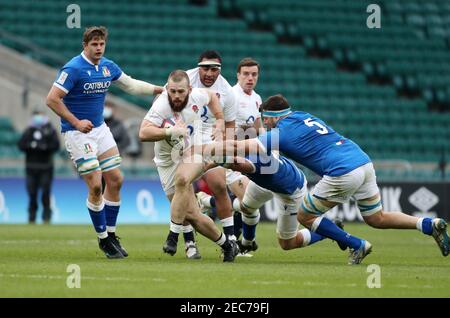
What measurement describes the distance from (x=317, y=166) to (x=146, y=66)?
1536cm

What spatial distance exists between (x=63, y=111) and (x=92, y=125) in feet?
1.18

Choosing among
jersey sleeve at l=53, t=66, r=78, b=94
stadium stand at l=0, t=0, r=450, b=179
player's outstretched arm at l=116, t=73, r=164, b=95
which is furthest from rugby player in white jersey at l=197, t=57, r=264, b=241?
stadium stand at l=0, t=0, r=450, b=179

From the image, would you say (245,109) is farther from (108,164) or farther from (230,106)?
(108,164)

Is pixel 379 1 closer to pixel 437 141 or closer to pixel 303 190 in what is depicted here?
pixel 437 141

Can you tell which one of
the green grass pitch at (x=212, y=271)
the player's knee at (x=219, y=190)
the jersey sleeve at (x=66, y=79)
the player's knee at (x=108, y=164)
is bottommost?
the green grass pitch at (x=212, y=271)

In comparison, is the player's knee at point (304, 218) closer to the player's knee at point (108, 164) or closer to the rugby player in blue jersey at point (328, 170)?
the rugby player in blue jersey at point (328, 170)

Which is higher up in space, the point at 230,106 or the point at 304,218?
the point at 230,106

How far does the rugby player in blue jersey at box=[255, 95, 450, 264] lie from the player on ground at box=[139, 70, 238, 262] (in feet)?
2.64

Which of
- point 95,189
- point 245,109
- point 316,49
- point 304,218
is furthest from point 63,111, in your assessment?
point 316,49

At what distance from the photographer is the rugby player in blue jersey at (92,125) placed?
11695mm

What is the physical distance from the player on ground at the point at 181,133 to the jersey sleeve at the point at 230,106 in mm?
731

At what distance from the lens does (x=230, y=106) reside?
496 inches

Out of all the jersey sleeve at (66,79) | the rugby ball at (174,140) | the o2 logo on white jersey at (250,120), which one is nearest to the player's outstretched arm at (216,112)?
the rugby ball at (174,140)
